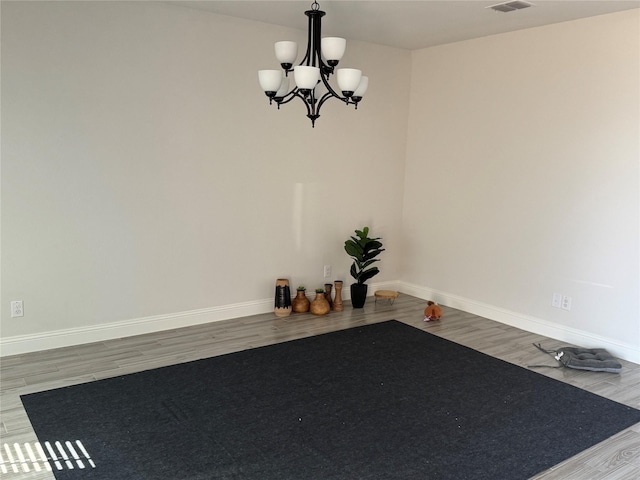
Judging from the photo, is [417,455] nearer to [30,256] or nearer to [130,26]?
[30,256]

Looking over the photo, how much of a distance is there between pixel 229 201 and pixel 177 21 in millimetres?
1385

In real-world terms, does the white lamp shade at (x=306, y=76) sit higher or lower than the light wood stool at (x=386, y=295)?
higher

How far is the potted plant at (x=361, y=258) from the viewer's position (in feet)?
15.9

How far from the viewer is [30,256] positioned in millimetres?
3588

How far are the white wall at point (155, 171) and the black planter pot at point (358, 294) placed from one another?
268 mm

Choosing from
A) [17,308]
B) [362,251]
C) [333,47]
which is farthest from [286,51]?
[17,308]

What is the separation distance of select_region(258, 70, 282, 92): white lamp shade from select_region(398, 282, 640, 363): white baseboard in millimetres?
2806

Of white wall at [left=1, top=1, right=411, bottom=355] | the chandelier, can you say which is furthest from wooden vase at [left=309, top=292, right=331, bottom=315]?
the chandelier

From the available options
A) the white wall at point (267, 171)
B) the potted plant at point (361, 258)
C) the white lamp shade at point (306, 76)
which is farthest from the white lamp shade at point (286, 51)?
the potted plant at point (361, 258)

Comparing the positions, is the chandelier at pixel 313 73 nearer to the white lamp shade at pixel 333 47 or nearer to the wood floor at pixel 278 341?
the white lamp shade at pixel 333 47

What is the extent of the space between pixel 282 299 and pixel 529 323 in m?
2.06

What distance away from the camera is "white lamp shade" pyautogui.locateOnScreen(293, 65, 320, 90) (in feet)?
9.57

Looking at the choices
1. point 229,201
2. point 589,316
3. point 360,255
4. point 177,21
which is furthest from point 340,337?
point 177,21

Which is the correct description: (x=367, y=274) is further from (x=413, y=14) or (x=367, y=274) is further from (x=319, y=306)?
(x=413, y=14)
